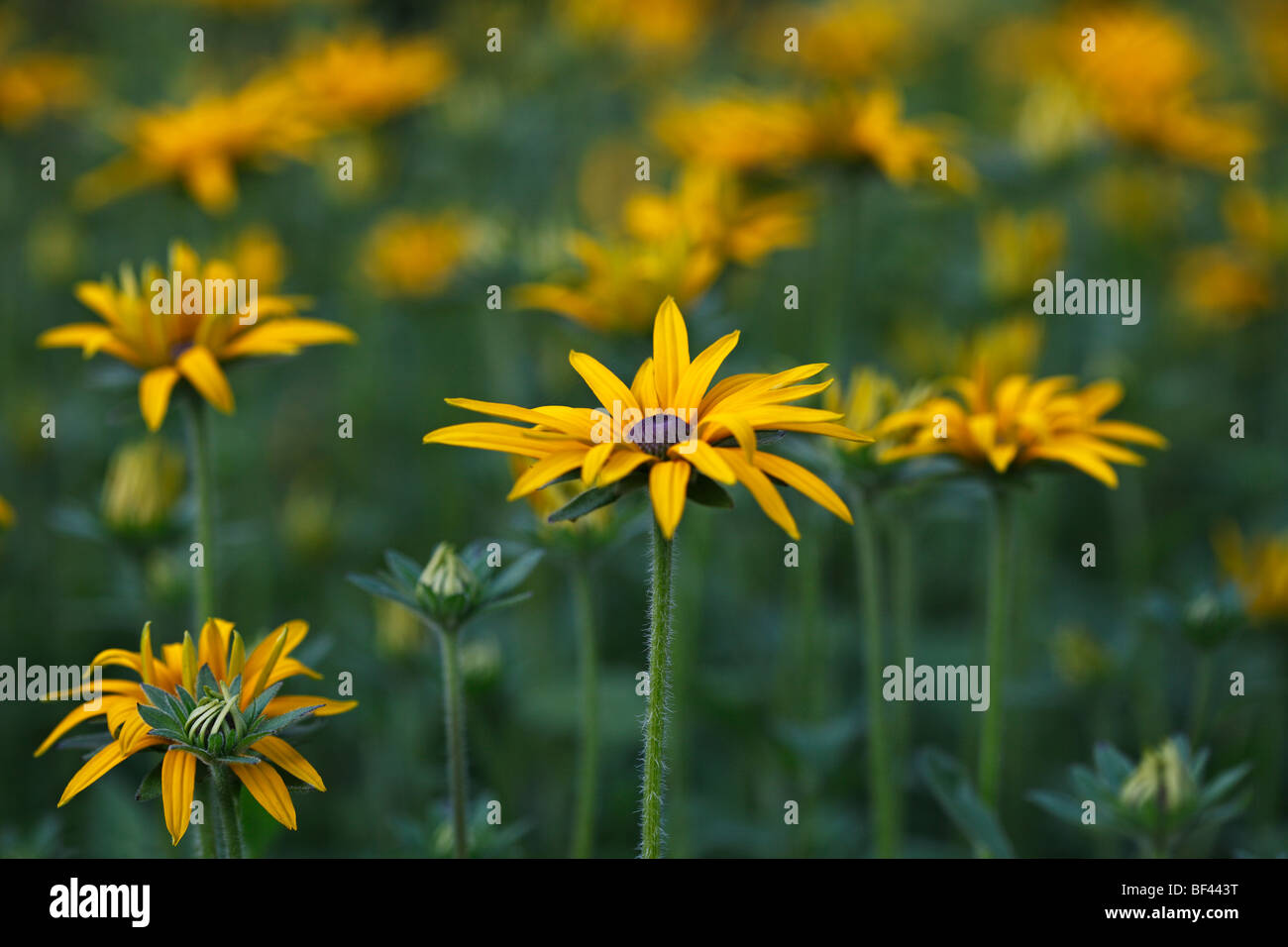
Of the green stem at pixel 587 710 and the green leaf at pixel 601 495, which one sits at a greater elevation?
the green leaf at pixel 601 495

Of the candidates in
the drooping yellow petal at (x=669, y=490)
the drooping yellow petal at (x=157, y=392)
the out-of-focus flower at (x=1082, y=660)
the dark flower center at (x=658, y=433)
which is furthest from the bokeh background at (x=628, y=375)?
the drooping yellow petal at (x=669, y=490)

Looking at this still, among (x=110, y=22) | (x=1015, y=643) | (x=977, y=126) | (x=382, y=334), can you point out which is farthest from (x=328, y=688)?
(x=110, y=22)

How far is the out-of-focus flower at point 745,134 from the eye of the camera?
377 cm

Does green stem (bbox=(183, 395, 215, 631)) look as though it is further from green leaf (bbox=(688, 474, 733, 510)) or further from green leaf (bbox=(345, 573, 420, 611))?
green leaf (bbox=(688, 474, 733, 510))

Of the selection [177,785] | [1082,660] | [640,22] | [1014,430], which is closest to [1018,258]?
[1082,660]

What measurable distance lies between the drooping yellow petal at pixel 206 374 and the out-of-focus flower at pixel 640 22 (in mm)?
3872

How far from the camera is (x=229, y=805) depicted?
2064mm

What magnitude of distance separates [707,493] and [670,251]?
4.58 feet

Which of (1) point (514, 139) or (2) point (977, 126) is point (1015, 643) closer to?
(1) point (514, 139)

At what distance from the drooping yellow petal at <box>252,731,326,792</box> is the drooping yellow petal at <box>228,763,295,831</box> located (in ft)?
0.06

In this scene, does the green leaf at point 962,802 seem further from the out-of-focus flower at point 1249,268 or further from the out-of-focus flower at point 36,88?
the out-of-focus flower at point 36,88

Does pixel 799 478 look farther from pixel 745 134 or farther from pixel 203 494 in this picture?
pixel 745 134

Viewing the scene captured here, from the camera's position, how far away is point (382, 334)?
21.4ft

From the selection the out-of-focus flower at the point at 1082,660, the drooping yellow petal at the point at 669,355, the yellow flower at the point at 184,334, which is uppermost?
the yellow flower at the point at 184,334
